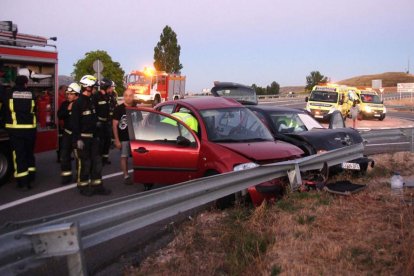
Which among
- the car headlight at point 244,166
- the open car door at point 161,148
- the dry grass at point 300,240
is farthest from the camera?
the open car door at point 161,148

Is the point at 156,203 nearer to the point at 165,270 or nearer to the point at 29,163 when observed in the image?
the point at 165,270

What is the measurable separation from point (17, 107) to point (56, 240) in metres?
5.60

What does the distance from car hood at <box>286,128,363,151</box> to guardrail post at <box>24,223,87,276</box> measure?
220 inches

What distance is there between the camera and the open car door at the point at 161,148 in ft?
23.2

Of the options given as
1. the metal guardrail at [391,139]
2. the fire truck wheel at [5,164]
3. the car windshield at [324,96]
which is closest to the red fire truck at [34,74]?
the fire truck wheel at [5,164]

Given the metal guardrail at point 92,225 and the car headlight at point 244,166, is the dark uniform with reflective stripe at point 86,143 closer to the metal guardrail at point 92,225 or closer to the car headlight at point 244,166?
the car headlight at point 244,166

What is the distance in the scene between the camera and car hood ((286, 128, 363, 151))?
8305 mm

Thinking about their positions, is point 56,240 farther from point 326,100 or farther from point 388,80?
point 388,80

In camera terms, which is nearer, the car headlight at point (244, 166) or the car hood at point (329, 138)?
the car headlight at point (244, 166)

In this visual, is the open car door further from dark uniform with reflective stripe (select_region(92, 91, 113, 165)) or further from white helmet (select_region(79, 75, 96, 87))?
dark uniform with reflective stripe (select_region(92, 91, 113, 165))

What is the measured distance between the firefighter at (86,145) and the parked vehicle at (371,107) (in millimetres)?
27223

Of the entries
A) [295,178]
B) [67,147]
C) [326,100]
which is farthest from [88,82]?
[326,100]

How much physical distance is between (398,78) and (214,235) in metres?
153

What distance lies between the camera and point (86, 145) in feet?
26.1
